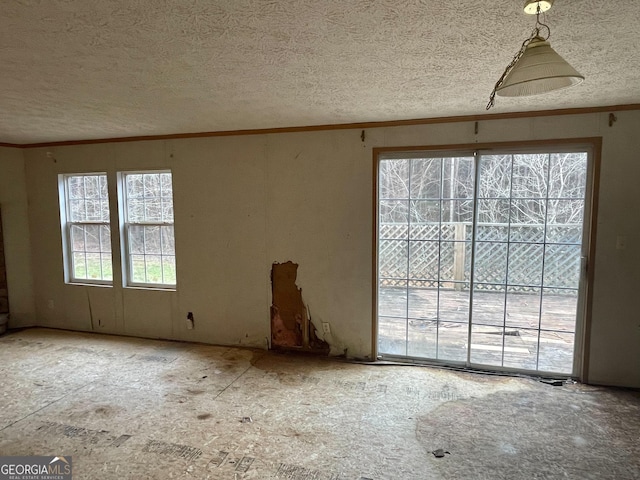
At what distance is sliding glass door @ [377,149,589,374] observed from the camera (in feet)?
10.4

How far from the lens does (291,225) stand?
3869mm

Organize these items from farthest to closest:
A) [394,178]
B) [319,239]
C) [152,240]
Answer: [152,240]
[319,239]
[394,178]

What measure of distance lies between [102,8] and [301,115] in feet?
6.41

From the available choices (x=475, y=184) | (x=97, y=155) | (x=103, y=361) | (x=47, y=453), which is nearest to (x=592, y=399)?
(x=475, y=184)

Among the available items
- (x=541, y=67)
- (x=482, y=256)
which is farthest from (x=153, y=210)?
(x=541, y=67)

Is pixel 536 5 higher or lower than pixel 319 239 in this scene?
higher

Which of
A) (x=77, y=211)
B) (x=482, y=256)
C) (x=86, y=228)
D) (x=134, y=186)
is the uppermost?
(x=134, y=186)

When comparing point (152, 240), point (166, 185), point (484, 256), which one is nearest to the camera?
point (484, 256)

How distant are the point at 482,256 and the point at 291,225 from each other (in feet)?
6.35

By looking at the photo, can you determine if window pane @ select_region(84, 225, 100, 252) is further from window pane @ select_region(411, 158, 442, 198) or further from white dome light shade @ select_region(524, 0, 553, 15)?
white dome light shade @ select_region(524, 0, 553, 15)

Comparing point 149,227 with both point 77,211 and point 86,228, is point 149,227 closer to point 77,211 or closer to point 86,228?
point 86,228

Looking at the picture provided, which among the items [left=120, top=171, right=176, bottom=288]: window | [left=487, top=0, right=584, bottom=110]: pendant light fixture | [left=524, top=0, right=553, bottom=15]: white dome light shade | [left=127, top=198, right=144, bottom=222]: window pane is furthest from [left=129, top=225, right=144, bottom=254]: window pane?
[left=524, top=0, right=553, bottom=15]: white dome light shade

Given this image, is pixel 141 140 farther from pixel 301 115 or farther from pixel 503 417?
pixel 503 417

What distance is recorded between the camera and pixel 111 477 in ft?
6.92
